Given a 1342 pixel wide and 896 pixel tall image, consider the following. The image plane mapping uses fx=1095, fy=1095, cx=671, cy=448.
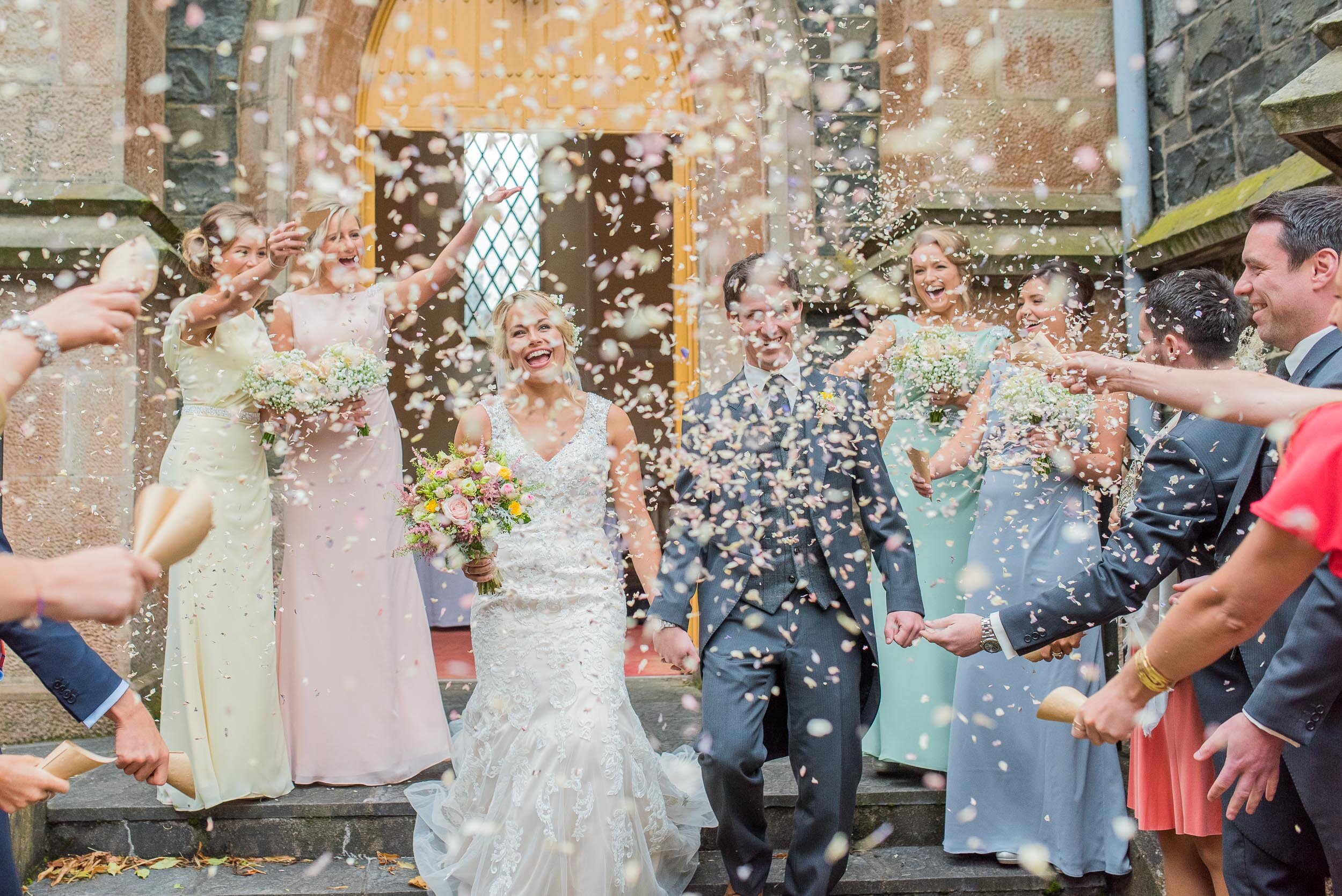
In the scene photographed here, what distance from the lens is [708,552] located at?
3.71 metres

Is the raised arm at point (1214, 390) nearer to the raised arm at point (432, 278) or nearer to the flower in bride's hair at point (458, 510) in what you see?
the flower in bride's hair at point (458, 510)

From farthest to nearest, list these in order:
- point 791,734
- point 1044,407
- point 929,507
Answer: point 929,507, point 1044,407, point 791,734

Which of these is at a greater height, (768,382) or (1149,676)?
(768,382)

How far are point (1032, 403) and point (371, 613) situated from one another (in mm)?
2709

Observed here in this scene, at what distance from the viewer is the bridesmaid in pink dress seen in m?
4.38

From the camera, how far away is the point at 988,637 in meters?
2.99

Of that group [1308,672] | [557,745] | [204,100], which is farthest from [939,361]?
[204,100]

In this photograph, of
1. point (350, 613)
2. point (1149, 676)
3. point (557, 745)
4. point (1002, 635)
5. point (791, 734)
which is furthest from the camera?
point (350, 613)

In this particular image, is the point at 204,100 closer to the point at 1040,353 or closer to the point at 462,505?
the point at 462,505

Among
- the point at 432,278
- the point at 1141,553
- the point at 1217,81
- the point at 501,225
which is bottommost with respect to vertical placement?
the point at 1141,553

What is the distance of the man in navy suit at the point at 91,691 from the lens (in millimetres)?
2365

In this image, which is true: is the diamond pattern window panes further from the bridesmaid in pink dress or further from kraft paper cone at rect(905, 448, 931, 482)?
kraft paper cone at rect(905, 448, 931, 482)

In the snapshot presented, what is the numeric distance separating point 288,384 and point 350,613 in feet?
3.17

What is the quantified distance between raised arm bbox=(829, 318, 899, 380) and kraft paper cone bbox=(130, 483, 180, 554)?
10.9 ft
